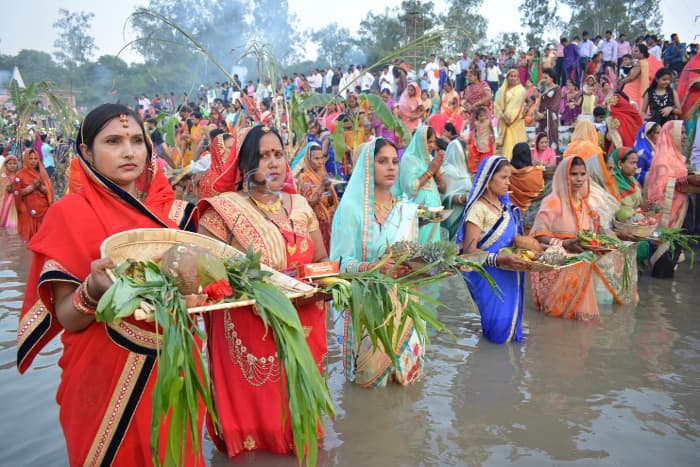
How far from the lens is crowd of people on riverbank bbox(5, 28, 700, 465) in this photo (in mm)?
2176

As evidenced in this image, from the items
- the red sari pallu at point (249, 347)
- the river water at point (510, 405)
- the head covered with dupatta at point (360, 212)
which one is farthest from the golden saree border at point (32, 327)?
the head covered with dupatta at point (360, 212)

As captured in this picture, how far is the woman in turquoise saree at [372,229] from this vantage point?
396 centimetres

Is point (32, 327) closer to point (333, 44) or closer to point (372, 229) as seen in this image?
point (372, 229)

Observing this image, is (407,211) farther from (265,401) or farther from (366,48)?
(366,48)

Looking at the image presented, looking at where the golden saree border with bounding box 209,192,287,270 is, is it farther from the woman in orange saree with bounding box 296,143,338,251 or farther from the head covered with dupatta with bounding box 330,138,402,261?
the woman in orange saree with bounding box 296,143,338,251

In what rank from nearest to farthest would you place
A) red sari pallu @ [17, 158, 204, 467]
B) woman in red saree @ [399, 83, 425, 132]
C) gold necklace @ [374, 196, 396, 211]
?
red sari pallu @ [17, 158, 204, 467] → gold necklace @ [374, 196, 396, 211] → woman in red saree @ [399, 83, 425, 132]

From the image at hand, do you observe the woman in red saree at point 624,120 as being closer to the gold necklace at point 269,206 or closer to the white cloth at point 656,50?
the white cloth at point 656,50

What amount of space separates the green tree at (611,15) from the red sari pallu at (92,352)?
3392 cm

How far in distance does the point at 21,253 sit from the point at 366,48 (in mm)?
30167

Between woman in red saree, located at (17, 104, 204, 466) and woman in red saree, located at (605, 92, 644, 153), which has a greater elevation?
woman in red saree, located at (605, 92, 644, 153)

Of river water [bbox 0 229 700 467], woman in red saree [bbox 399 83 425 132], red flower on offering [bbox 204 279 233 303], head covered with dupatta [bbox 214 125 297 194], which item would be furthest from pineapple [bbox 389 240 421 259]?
woman in red saree [bbox 399 83 425 132]

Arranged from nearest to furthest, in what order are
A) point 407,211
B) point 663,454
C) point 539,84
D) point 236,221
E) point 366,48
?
point 236,221 → point 663,454 → point 407,211 → point 539,84 → point 366,48

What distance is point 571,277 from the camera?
6.01 meters

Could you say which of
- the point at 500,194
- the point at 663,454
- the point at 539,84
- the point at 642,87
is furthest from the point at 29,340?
the point at 539,84
